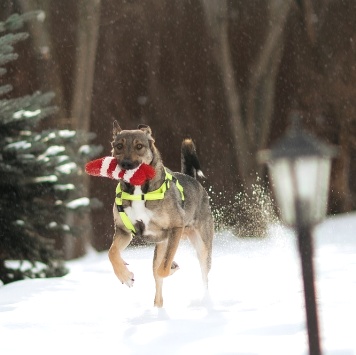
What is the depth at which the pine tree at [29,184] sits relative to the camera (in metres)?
10.1

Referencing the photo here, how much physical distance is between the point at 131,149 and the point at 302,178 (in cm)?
326

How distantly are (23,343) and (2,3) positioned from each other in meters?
10.2

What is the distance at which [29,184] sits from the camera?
1034cm

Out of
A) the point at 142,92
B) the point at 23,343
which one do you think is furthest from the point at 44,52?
the point at 23,343

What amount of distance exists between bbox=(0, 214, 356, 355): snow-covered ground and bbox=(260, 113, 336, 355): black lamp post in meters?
1.49

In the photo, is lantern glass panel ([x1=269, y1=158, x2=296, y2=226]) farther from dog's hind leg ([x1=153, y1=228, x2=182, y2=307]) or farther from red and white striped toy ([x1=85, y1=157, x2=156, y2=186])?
dog's hind leg ([x1=153, y1=228, x2=182, y2=307])

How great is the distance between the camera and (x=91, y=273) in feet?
36.9

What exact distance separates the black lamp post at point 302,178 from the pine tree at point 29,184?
21.9 feet

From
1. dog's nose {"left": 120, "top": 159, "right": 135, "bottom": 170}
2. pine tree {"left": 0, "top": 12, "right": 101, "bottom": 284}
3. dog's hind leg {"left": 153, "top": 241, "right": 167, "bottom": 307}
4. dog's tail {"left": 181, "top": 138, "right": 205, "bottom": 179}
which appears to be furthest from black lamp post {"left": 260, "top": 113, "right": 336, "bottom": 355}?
pine tree {"left": 0, "top": 12, "right": 101, "bottom": 284}

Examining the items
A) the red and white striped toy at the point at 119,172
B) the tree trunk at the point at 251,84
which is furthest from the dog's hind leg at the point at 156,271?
the tree trunk at the point at 251,84

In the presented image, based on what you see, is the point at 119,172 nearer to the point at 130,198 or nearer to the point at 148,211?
the point at 130,198

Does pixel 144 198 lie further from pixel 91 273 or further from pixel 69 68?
pixel 69 68

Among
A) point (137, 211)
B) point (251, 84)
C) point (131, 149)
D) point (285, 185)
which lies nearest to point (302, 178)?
point (285, 185)

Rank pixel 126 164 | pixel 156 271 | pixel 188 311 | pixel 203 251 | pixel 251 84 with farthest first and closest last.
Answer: pixel 251 84, pixel 203 251, pixel 156 271, pixel 188 311, pixel 126 164
